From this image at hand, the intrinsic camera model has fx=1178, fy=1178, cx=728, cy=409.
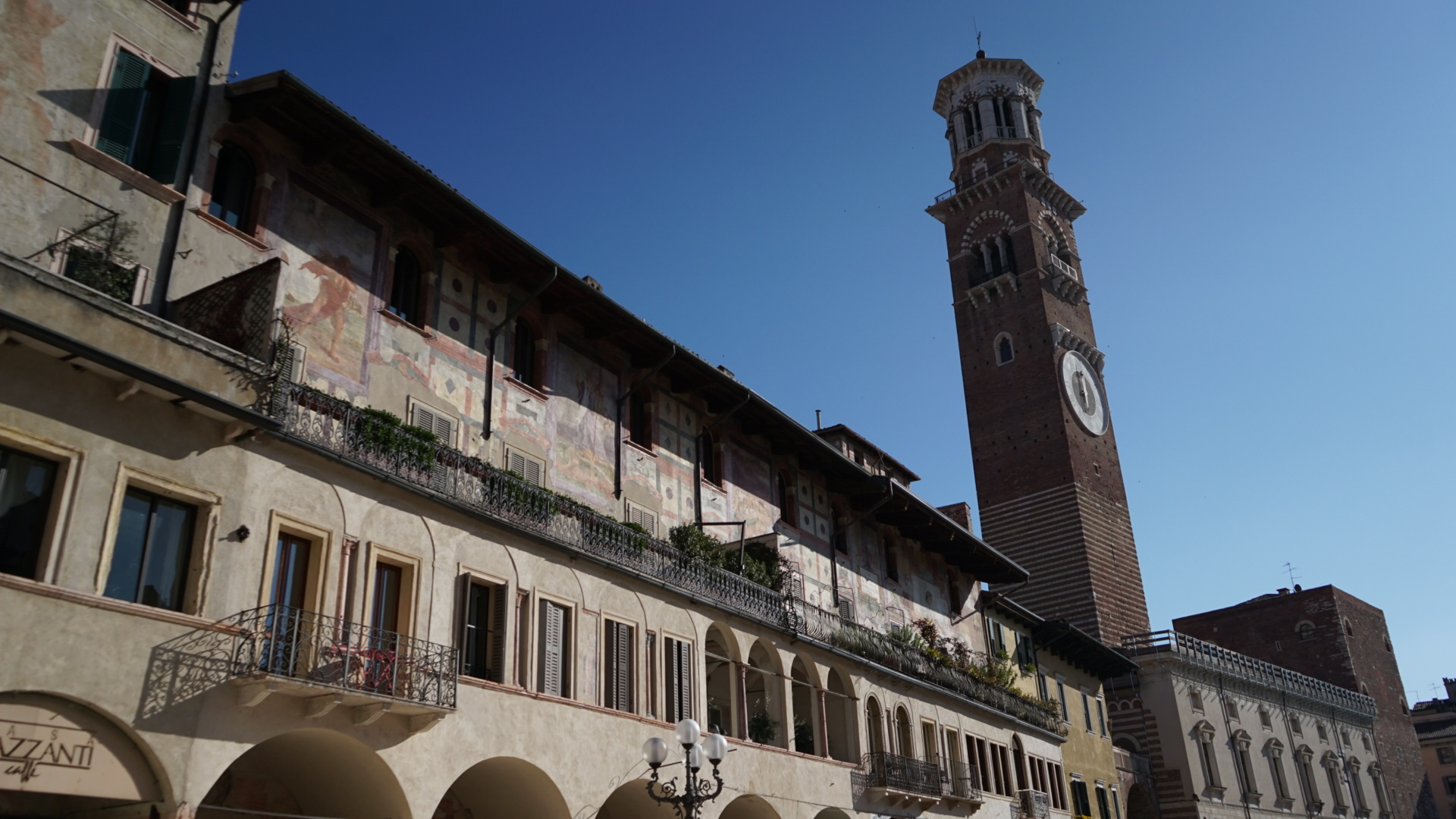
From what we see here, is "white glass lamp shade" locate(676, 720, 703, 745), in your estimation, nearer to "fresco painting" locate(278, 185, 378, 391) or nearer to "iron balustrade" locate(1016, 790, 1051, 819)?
"fresco painting" locate(278, 185, 378, 391)

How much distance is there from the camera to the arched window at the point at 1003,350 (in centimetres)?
5619

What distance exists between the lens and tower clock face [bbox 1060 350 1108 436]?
179 feet

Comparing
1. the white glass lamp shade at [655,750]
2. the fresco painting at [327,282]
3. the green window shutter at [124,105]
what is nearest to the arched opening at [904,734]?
the white glass lamp shade at [655,750]

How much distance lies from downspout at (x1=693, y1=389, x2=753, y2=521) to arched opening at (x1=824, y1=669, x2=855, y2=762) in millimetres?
3646

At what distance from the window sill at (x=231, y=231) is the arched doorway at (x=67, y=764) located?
6.40 m

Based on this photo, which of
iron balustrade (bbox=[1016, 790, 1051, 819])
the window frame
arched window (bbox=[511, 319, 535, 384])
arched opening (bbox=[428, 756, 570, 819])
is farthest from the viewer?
iron balustrade (bbox=[1016, 790, 1051, 819])

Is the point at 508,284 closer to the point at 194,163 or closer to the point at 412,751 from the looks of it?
the point at 194,163

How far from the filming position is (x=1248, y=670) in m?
51.9

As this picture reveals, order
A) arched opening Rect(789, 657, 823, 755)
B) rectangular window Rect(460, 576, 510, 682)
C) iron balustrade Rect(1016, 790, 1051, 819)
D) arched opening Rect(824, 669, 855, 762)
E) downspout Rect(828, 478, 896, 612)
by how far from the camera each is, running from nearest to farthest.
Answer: rectangular window Rect(460, 576, 510, 682) < arched opening Rect(789, 657, 823, 755) < arched opening Rect(824, 669, 855, 762) < downspout Rect(828, 478, 896, 612) < iron balustrade Rect(1016, 790, 1051, 819)

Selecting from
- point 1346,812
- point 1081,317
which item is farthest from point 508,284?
point 1346,812

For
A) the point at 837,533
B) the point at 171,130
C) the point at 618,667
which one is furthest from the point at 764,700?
the point at 171,130

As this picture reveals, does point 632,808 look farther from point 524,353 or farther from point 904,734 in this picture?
point 904,734

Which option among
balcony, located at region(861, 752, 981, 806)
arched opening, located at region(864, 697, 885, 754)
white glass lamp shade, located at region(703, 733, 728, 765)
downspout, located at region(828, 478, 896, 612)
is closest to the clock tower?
balcony, located at region(861, 752, 981, 806)

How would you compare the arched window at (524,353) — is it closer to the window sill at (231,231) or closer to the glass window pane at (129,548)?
the window sill at (231,231)
